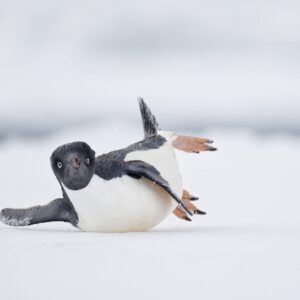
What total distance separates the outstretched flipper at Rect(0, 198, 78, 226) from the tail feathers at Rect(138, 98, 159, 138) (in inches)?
56.5

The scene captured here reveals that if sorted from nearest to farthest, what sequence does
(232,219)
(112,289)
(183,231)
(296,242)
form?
1. (112,289)
2. (296,242)
3. (183,231)
4. (232,219)

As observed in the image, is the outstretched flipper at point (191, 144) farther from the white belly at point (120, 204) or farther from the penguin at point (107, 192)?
the white belly at point (120, 204)

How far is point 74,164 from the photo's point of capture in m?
5.16

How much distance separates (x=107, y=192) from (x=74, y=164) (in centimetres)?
33

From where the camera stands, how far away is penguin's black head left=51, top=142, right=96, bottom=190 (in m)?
5.18

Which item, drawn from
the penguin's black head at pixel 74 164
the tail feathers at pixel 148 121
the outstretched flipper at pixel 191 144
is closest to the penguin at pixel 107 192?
the penguin's black head at pixel 74 164

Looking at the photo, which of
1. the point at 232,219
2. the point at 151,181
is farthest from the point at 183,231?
the point at 232,219

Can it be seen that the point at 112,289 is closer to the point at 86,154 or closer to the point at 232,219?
the point at 86,154

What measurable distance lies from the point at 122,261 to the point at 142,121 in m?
3.12

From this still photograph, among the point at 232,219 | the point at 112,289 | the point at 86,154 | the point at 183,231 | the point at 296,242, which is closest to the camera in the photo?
the point at 112,289

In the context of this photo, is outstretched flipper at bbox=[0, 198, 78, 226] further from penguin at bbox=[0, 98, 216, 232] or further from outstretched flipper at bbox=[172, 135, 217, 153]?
outstretched flipper at bbox=[172, 135, 217, 153]

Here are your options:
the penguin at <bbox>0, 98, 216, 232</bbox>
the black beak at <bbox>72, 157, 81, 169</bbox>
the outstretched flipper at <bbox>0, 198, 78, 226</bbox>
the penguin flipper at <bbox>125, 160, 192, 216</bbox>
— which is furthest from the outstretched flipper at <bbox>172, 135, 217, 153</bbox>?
the black beak at <bbox>72, 157, 81, 169</bbox>

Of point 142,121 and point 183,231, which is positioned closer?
point 183,231

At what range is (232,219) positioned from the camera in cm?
686
